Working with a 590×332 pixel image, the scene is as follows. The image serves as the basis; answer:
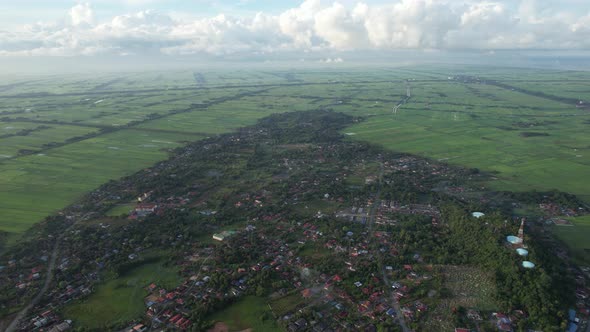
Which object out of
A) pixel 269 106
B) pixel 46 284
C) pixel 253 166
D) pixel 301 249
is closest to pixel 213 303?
pixel 301 249

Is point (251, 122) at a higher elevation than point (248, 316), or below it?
higher

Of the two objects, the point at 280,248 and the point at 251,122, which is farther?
the point at 251,122

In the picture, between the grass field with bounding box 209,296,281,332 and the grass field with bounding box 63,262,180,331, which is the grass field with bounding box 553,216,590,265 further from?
the grass field with bounding box 63,262,180,331

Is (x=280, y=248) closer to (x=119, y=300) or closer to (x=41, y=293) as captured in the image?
(x=119, y=300)

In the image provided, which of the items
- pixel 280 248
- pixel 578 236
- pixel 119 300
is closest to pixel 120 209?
pixel 119 300

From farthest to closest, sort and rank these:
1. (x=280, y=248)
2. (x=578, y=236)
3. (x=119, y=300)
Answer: (x=578, y=236) < (x=280, y=248) < (x=119, y=300)

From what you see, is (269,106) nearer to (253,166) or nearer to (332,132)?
(332,132)
